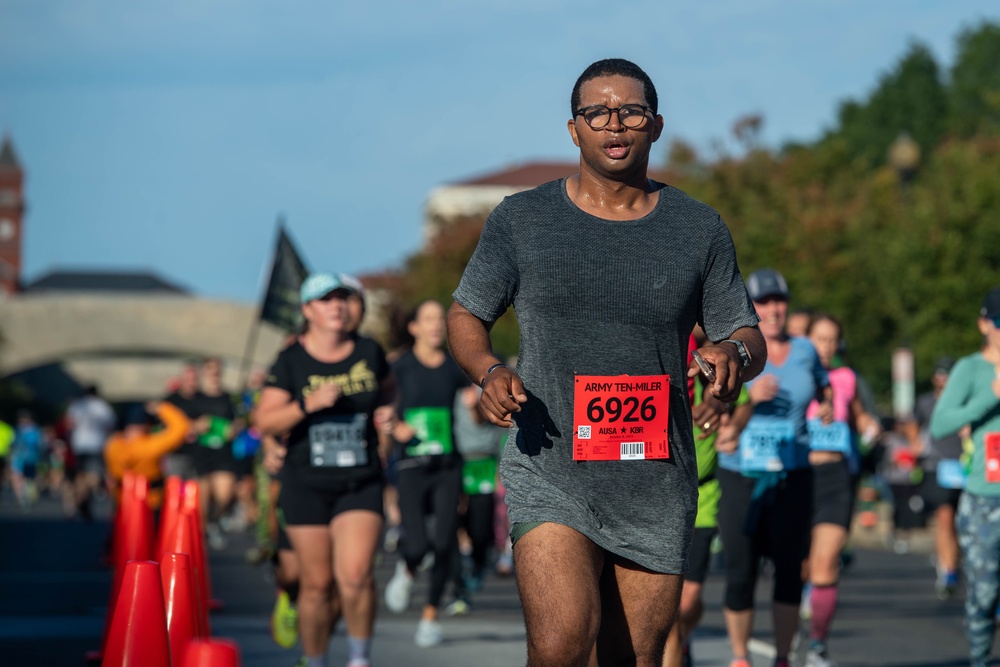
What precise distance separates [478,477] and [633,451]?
28.5 feet

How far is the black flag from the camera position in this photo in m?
19.8

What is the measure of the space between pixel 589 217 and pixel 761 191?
4180 cm

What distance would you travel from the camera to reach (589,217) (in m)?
5.14

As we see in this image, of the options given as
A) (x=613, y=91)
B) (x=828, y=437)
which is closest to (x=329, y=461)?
(x=828, y=437)

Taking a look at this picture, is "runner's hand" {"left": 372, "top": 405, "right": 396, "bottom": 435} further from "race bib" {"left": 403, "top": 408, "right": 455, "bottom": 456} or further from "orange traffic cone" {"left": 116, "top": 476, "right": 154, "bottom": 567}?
"race bib" {"left": 403, "top": 408, "right": 455, "bottom": 456}

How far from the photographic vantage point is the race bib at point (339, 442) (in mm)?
8766

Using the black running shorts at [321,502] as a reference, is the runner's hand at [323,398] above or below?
above

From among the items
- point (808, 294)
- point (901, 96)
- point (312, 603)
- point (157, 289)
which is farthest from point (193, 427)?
point (157, 289)

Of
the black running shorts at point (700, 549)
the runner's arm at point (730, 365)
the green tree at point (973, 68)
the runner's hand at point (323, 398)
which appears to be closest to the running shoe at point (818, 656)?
the black running shorts at point (700, 549)

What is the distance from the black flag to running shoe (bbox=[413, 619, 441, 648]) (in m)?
8.89

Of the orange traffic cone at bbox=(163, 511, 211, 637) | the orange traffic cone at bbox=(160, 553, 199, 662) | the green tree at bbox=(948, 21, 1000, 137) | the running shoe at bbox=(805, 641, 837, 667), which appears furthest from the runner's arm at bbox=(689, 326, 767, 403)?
the green tree at bbox=(948, 21, 1000, 137)

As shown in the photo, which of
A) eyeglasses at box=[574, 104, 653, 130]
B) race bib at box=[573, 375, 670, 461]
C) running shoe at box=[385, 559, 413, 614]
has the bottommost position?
running shoe at box=[385, 559, 413, 614]

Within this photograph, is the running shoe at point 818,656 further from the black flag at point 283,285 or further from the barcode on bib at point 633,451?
the black flag at point 283,285

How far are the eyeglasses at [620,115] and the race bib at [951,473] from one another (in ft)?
33.0
